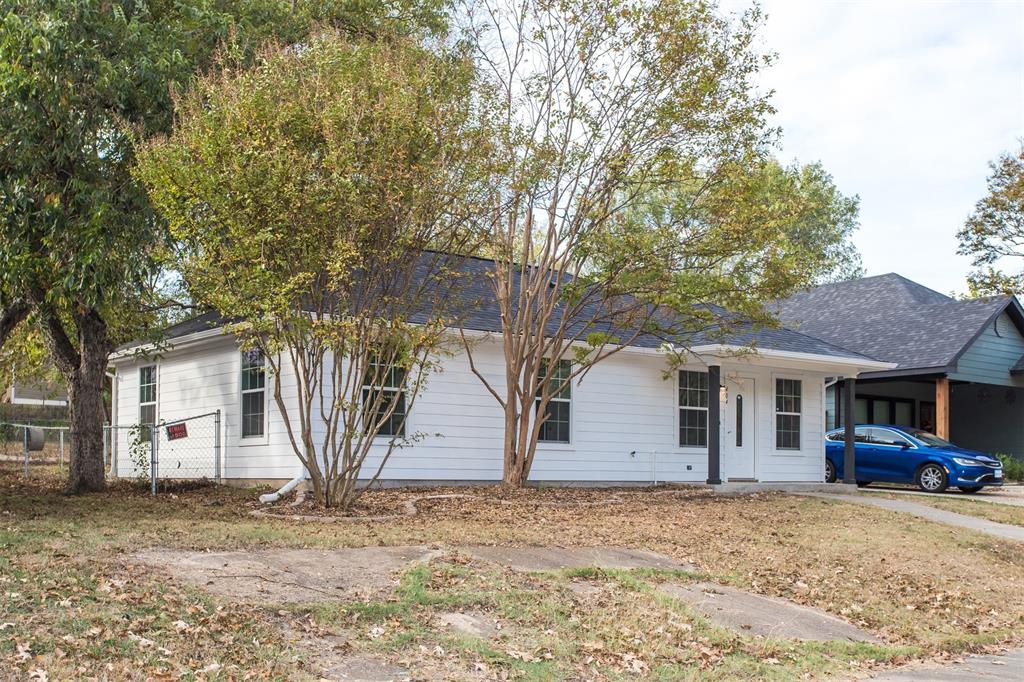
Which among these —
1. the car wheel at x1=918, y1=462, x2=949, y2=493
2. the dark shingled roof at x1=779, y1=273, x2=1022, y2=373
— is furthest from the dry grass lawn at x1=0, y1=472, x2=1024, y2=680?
the dark shingled roof at x1=779, y1=273, x2=1022, y2=373

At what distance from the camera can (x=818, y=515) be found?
15.9 m

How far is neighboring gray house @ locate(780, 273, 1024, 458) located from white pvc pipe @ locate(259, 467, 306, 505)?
16685 millimetres

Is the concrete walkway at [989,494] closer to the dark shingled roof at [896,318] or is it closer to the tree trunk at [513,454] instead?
the dark shingled roof at [896,318]

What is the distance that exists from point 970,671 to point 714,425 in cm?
1165

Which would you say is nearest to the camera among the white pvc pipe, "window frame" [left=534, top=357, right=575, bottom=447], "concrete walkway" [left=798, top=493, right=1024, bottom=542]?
the white pvc pipe

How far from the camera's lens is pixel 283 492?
1457 cm

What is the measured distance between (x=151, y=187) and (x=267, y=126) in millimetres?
1967

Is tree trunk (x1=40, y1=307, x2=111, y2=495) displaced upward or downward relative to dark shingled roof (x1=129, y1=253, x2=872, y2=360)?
downward

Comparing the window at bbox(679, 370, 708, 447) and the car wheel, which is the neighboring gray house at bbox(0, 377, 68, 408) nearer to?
the window at bbox(679, 370, 708, 447)

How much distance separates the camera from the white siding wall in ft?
58.1

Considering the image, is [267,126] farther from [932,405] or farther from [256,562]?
[932,405]

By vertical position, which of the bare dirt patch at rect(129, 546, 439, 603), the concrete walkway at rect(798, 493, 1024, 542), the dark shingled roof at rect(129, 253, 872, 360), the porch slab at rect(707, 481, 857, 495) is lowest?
the concrete walkway at rect(798, 493, 1024, 542)

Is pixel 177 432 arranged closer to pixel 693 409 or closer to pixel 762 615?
pixel 693 409

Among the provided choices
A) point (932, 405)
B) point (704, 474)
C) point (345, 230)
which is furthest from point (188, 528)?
point (932, 405)
